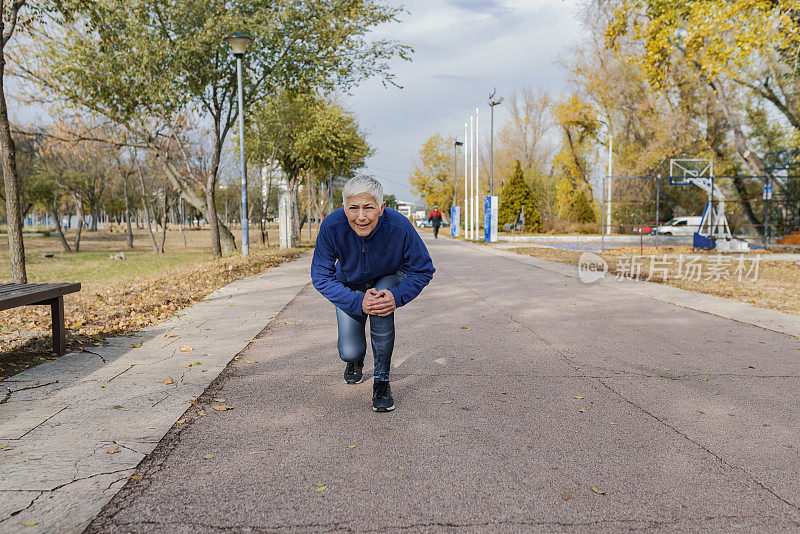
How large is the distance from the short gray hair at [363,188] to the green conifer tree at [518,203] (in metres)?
41.9

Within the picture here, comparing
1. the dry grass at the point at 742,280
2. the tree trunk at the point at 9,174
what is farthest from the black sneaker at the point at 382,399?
the tree trunk at the point at 9,174

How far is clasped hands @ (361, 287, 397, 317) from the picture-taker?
3695 mm

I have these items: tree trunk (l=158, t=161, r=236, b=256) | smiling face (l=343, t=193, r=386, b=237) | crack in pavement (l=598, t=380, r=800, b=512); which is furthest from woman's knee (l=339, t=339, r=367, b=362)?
tree trunk (l=158, t=161, r=236, b=256)

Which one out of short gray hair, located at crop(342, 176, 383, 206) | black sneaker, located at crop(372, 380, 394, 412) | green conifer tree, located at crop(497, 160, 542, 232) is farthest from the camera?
green conifer tree, located at crop(497, 160, 542, 232)

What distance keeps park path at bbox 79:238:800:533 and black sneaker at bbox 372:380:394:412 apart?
2.8 inches

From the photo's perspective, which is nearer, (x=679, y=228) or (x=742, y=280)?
(x=742, y=280)

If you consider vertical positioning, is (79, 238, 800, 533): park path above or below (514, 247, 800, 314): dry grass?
below

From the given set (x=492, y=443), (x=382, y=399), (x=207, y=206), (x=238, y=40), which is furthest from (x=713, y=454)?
(x=207, y=206)

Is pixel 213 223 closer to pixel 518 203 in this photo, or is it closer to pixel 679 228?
pixel 518 203

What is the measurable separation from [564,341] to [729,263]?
499 inches

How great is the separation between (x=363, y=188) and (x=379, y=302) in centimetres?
72

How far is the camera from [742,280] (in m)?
12.7

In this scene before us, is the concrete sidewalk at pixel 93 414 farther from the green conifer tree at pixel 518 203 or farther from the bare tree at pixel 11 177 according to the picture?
the green conifer tree at pixel 518 203

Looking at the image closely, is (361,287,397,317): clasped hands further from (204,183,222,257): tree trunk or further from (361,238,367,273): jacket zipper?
(204,183,222,257): tree trunk
